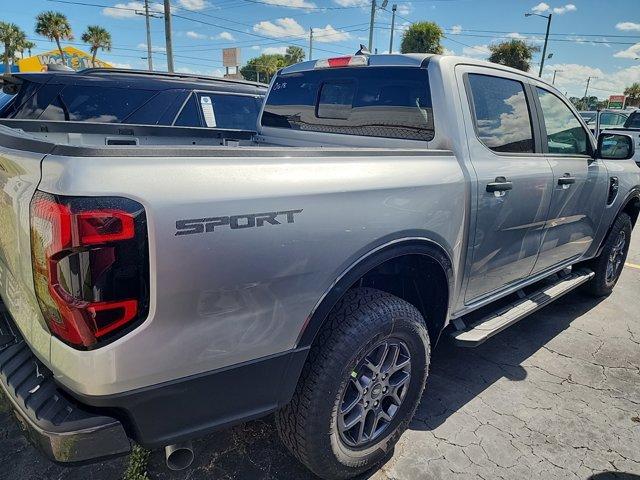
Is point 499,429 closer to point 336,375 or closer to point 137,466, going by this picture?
point 336,375

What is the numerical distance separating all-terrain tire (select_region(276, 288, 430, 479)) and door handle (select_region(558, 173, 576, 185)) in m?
1.65

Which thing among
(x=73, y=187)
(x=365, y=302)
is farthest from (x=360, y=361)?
(x=73, y=187)

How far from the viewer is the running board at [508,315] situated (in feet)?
8.91

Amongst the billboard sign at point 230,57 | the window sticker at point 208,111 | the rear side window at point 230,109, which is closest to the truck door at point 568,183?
the rear side window at point 230,109

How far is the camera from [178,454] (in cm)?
178

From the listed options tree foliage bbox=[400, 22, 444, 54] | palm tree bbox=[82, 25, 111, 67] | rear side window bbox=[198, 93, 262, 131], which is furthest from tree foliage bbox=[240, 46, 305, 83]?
rear side window bbox=[198, 93, 262, 131]

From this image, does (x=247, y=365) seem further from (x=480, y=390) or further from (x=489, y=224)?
(x=480, y=390)

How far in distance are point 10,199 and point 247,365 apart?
100 centimetres

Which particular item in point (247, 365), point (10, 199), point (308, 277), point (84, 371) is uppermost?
point (10, 199)

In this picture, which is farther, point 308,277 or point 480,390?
point 480,390

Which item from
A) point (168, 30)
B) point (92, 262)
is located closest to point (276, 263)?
point (92, 262)

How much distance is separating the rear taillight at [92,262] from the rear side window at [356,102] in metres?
1.82

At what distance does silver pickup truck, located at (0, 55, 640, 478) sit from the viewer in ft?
4.57

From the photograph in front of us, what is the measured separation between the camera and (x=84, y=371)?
141 centimetres
